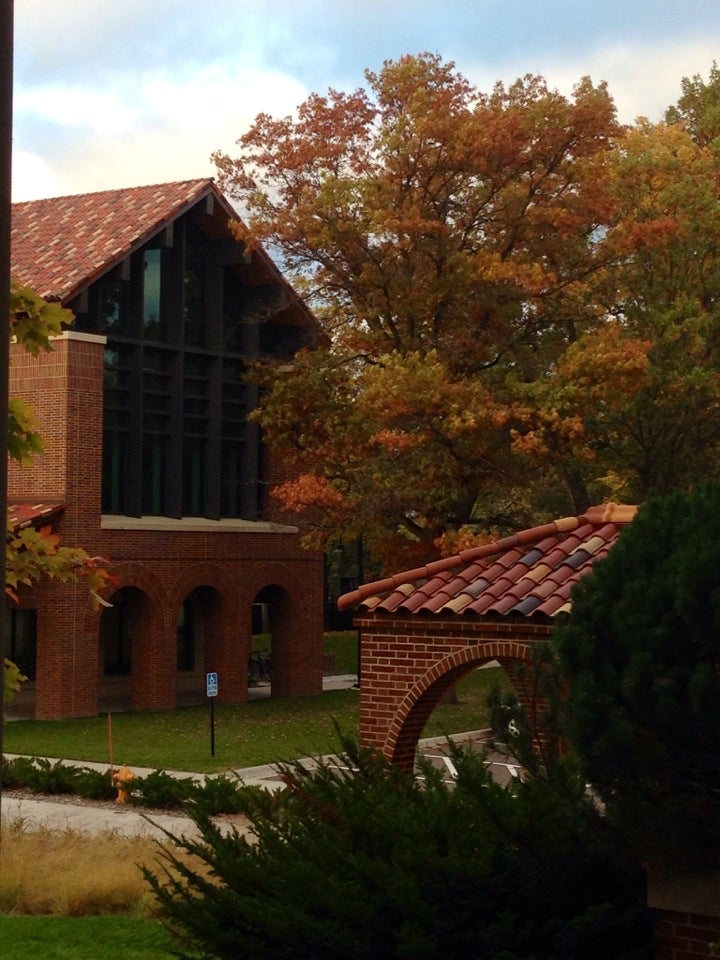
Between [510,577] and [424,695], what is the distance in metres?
1.55

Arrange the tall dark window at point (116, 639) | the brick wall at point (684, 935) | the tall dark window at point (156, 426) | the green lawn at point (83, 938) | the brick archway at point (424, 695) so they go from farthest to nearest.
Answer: the tall dark window at point (116, 639)
the tall dark window at point (156, 426)
the brick archway at point (424, 695)
the green lawn at point (83, 938)
the brick wall at point (684, 935)

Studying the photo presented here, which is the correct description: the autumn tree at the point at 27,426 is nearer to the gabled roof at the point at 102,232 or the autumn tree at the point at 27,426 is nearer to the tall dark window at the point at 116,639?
the gabled roof at the point at 102,232

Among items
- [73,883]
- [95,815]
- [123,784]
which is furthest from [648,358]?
[73,883]

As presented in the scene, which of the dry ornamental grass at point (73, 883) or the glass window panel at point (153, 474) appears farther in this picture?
the glass window panel at point (153, 474)

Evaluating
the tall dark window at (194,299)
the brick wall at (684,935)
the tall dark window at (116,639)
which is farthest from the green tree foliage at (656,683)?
the tall dark window at (194,299)

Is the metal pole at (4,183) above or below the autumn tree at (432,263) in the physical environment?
below

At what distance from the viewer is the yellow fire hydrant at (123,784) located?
2114 cm

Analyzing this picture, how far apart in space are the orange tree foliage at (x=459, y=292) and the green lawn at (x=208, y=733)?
13.2 feet

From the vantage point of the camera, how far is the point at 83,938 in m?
12.1

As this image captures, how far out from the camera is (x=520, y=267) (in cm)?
2958

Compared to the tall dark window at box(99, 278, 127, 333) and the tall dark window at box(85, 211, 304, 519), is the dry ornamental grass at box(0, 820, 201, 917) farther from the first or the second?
the tall dark window at box(99, 278, 127, 333)

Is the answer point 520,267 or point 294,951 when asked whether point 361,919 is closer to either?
point 294,951

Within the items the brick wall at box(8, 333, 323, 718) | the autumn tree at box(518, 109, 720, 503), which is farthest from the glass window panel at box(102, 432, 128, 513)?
the autumn tree at box(518, 109, 720, 503)

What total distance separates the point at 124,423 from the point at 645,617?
91.0 feet
